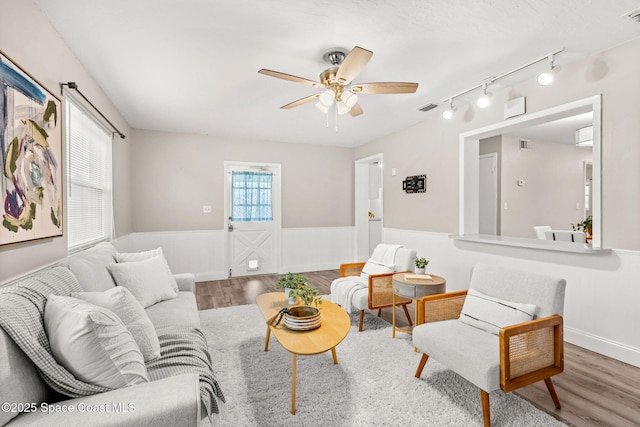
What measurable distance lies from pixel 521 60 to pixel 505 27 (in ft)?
2.13

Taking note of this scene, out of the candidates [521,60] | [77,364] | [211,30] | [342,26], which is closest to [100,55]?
[211,30]

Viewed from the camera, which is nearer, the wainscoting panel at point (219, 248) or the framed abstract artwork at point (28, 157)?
the framed abstract artwork at point (28, 157)

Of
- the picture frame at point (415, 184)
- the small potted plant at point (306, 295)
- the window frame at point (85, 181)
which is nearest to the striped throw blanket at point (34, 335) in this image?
the window frame at point (85, 181)

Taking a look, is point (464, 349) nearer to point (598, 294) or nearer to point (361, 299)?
point (361, 299)

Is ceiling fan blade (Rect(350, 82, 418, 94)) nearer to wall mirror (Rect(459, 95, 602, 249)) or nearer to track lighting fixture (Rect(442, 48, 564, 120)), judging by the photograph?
track lighting fixture (Rect(442, 48, 564, 120))

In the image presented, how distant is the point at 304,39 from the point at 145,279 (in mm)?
2299

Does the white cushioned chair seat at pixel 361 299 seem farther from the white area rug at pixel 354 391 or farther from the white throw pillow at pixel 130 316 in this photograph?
the white throw pillow at pixel 130 316

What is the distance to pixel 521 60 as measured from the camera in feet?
8.75

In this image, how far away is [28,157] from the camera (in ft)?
5.76

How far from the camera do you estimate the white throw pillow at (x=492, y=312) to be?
1.91 m

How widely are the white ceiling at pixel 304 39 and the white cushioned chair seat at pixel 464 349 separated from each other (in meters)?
2.12

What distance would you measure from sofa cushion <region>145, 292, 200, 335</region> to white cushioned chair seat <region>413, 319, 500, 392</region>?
5.26ft

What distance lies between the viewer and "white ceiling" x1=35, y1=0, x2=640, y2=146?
1975 millimetres

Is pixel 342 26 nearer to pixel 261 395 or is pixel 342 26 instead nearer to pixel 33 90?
pixel 33 90
